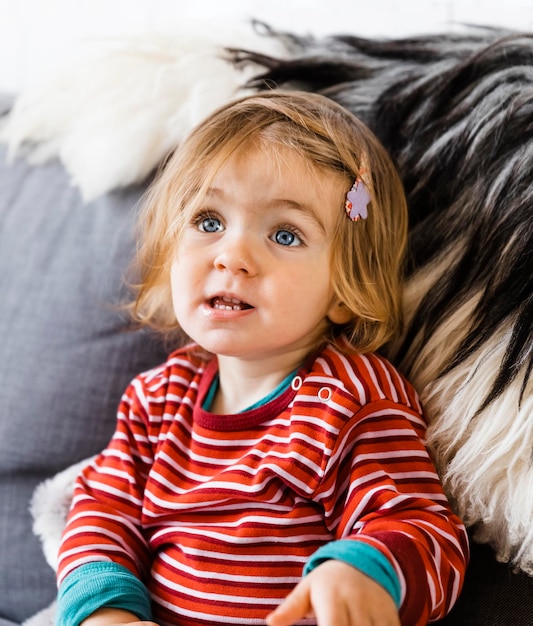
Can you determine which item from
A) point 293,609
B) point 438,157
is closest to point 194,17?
point 438,157

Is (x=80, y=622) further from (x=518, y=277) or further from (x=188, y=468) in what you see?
(x=518, y=277)

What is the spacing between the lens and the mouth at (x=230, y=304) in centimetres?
81

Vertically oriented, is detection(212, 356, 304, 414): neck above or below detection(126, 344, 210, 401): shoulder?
above

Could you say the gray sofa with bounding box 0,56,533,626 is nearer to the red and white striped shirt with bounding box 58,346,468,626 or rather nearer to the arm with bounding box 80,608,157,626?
the red and white striped shirt with bounding box 58,346,468,626

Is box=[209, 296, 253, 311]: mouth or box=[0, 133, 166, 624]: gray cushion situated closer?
box=[209, 296, 253, 311]: mouth

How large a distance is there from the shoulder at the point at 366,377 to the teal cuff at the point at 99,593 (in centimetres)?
26

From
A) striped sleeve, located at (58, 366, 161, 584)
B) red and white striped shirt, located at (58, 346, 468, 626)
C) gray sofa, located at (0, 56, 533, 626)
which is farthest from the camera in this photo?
gray sofa, located at (0, 56, 533, 626)

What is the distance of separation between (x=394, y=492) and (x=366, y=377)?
0.12 meters

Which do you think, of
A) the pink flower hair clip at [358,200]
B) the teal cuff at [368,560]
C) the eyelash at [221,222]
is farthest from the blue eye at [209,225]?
the teal cuff at [368,560]

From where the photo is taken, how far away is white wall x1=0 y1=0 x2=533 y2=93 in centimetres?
115

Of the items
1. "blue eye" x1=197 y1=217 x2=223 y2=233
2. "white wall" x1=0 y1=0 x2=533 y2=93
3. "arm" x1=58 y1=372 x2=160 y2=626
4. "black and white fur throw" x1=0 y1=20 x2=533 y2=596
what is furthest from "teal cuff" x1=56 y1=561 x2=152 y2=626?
"white wall" x1=0 y1=0 x2=533 y2=93

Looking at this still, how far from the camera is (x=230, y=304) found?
81 centimetres

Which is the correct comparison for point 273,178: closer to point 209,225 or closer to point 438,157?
point 209,225

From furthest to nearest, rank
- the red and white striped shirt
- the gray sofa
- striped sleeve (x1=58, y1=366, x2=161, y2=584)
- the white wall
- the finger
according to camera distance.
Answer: the white wall → the gray sofa → striped sleeve (x1=58, y1=366, x2=161, y2=584) → the red and white striped shirt → the finger
